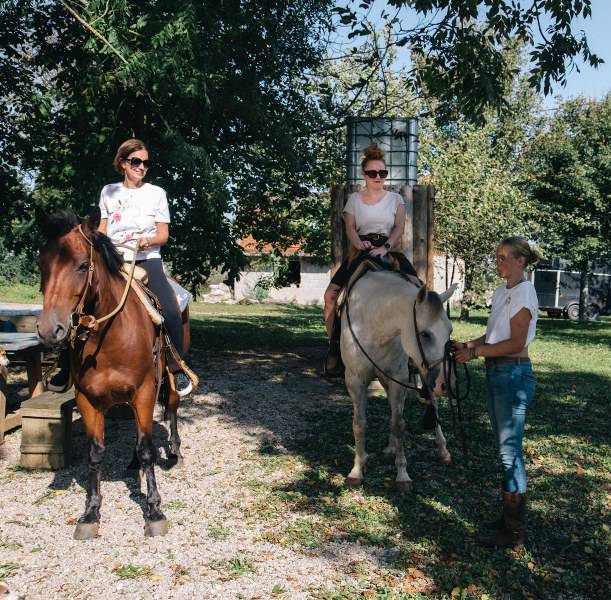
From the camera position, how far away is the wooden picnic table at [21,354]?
7094 mm

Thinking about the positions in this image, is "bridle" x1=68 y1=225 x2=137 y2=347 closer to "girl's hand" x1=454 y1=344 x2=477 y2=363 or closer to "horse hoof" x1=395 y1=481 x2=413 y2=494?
"girl's hand" x1=454 y1=344 x2=477 y2=363

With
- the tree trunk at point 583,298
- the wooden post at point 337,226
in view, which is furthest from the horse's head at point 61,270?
the tree trunk at point 583,298

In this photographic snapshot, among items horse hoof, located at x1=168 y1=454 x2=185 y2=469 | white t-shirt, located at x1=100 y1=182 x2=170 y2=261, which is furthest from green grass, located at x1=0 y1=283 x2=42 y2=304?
white t-shirt, located at x1=100 y1=182 x2=170 y2=261

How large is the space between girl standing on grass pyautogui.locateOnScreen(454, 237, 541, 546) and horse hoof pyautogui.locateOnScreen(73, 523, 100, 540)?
3.05m

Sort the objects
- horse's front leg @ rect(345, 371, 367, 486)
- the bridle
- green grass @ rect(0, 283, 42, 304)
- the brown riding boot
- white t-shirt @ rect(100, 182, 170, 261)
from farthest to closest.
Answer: green grass @ rect(0, 283, 42, 304), horse's front leg @ rect(345, 371, 367, 486), white t-shirt @ rect(100, 182, 170, 261), the brown riding boot, the bridle

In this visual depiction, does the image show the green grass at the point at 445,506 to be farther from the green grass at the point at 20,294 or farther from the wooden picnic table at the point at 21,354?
the green grass at the point at 20,294

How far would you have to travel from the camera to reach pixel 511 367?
4.52 m

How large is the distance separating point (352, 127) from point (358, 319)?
6.41m

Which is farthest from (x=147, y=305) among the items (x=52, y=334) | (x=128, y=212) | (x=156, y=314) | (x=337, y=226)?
(x=337, y=226)

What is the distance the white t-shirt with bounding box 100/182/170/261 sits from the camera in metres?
5.37

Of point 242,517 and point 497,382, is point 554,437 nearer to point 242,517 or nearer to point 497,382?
point 497,382

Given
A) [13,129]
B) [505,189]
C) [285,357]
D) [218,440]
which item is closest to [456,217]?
[505,189]

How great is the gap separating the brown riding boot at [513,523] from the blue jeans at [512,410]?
86 mm

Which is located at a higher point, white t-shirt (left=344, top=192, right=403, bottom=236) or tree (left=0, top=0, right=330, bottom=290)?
tree (left=0, top=0, right=330, bottom=290)
